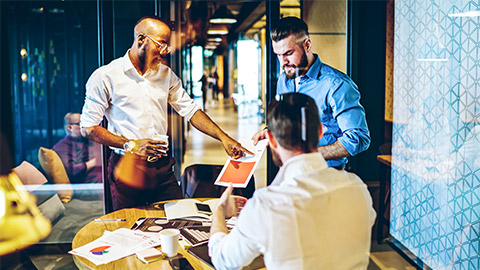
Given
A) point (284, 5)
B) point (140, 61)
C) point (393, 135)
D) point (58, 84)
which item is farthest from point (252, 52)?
point (140, 61)

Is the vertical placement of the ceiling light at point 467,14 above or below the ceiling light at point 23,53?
below

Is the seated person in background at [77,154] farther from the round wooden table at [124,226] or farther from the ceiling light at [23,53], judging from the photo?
the round wooden table at [124,226]

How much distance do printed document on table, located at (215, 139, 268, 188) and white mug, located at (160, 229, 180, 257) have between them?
0.42 meters

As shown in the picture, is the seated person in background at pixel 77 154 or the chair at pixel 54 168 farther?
the seated person in background at pixel 77 154

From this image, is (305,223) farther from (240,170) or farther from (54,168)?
(54,168)

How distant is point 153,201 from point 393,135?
7.82 ft

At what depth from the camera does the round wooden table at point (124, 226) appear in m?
1.74

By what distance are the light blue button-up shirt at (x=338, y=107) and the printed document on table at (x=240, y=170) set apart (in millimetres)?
470

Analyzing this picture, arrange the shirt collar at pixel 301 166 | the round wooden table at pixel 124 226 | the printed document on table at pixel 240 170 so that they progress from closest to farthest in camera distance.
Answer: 1. the shirt collar at pixel 301 166
2. the round wooden table at pixel 124 226
3. the printed document on table at pixel 240 170

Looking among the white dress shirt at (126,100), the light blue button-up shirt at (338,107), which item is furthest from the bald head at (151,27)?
the light blue button-up shirt at (338,107)

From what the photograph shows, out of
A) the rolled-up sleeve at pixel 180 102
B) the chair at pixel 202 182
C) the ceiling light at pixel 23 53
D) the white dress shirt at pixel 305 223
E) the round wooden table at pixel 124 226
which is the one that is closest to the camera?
the white dress shirt at pixel 305 223

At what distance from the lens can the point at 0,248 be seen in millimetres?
3424

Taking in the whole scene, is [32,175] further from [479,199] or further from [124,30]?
[479,199]

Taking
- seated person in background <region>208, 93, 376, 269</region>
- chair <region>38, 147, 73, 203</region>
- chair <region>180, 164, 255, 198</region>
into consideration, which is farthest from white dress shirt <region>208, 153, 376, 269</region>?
chair <region>38, 147, 73, 203</region>
